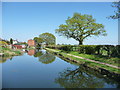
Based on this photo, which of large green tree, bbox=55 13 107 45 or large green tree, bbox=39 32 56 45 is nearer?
large green tree, bbox=55 13 107 45

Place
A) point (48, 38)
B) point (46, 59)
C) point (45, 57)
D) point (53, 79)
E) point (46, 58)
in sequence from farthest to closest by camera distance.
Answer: point (48, 38)
point (45, 57)
point (46, 58)
point (46, 59)
point (53, 79)

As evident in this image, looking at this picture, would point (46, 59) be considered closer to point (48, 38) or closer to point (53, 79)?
point (53, 79)

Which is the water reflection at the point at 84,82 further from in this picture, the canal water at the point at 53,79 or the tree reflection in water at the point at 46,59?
the tree reflection in water at the point at 46,59

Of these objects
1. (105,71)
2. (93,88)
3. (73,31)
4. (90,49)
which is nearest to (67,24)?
(73,31)

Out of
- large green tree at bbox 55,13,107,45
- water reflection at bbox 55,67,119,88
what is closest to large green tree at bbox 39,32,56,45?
large green tree at bbox 55,13,107,45

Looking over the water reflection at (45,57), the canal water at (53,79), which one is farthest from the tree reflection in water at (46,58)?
the canal water at (53,79)

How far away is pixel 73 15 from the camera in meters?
35.5

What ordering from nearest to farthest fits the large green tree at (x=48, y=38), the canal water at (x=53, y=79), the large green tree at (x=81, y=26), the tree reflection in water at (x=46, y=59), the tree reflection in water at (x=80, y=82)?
the canal water at (x=53, y=79), the tree reflection in water at (x=80, y=82), the tree reflection in water at (x=46, y=59), the large green tree at (x=81, y=26), the large green tree at (x=48, y=38)

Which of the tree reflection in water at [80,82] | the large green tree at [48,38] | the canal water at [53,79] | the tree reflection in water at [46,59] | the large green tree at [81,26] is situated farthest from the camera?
the large green tree at [48,38]

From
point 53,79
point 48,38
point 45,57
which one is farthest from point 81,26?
point 48,38

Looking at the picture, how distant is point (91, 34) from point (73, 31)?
15.7 ft

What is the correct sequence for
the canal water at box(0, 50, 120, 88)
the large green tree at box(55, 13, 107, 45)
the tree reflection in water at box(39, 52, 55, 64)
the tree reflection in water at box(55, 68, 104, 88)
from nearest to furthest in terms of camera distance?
the canal water at box(0, 50, 120, 88) < the tree reflection in water at box(55, 68, 104, 88) < the tree reflection in water at box(39, 52, 55, 64) < the large green tree at box(55, 13, 107, 45)

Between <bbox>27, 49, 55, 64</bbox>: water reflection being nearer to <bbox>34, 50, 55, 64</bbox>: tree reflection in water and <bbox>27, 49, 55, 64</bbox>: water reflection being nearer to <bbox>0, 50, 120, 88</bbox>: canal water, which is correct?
<bbox>34, 50, 55, 64</bbox>: tree reflection in water

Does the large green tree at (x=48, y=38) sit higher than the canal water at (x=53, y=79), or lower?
higher
